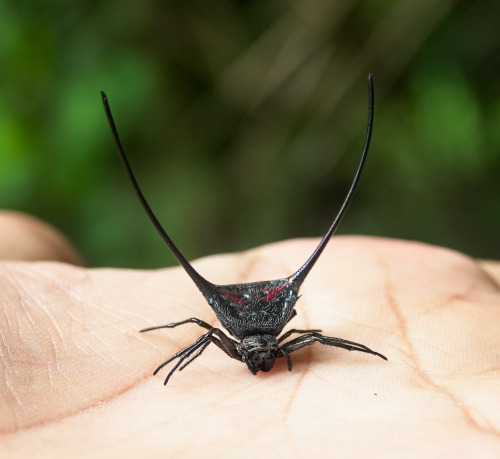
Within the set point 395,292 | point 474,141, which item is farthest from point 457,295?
point 474,141

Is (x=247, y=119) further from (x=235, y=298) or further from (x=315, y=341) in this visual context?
(x=315, y=341)

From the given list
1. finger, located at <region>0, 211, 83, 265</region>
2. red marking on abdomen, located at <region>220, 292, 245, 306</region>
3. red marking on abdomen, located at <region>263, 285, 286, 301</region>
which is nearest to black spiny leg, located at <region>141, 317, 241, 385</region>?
red marking on abdomen, located at <region>220, 292, 245, 306</region>

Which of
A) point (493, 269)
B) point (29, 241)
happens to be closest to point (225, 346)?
point (29, 241)

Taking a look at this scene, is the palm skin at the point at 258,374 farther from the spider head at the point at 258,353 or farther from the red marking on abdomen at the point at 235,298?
the red marking on abdomen at the point at 235,298

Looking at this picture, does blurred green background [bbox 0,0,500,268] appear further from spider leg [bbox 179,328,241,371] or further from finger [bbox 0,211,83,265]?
spider leg [bbox 179,328,241,371]

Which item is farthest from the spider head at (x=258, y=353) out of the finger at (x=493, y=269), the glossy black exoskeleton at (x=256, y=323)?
the finger at (x=493, y=269)

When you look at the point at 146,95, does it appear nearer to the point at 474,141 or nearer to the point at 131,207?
the point at 131,207
